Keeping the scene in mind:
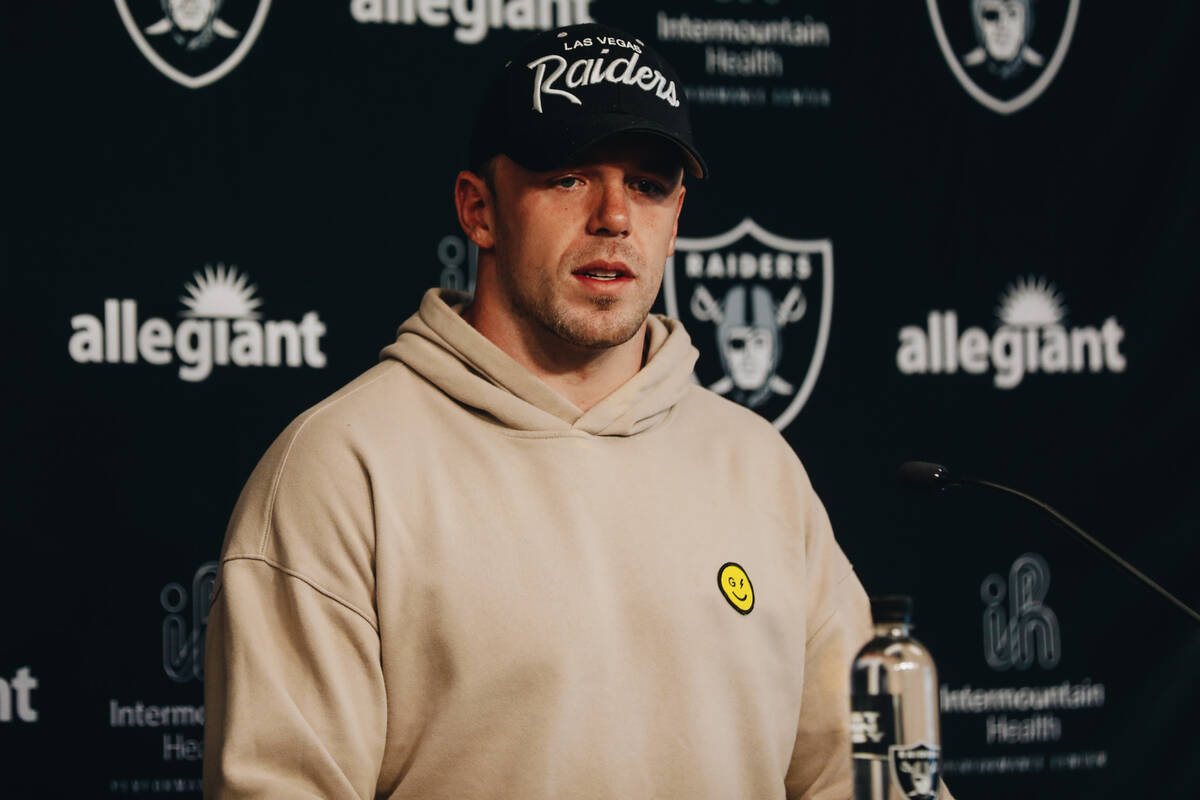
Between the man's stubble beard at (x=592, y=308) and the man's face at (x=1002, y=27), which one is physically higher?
the man's face at (x=1002, y=27)

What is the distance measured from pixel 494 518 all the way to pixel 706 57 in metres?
1.30

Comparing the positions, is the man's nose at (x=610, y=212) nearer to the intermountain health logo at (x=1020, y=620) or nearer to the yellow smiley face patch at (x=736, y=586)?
the yellow smiley face patch at (x=736, y=586)

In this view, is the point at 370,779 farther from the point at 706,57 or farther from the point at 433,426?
the point at 706,57

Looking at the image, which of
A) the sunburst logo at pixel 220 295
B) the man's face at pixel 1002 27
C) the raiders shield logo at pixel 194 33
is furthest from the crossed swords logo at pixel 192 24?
the man's face at pixel 1002 27

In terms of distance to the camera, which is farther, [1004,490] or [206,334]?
[206,334]

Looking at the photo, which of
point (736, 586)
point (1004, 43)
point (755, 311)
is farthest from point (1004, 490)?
point (1004, 43)

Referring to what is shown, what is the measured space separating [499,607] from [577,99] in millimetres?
674

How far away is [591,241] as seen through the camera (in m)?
1.85

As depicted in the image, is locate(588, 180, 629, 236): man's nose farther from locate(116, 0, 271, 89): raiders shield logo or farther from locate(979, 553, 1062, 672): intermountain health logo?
locate(979, 553, 1062, 672): intermountain health logo

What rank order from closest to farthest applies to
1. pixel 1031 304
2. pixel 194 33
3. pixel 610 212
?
pixel 610 212 < pixel 194 33 < pixel 1031 304

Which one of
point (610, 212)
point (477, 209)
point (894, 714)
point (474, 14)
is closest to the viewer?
point (894, 714)

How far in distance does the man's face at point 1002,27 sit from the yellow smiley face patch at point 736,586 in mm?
1497

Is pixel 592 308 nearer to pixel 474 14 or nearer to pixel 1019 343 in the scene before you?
pixel 474 14

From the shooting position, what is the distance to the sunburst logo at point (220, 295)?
2447mm
